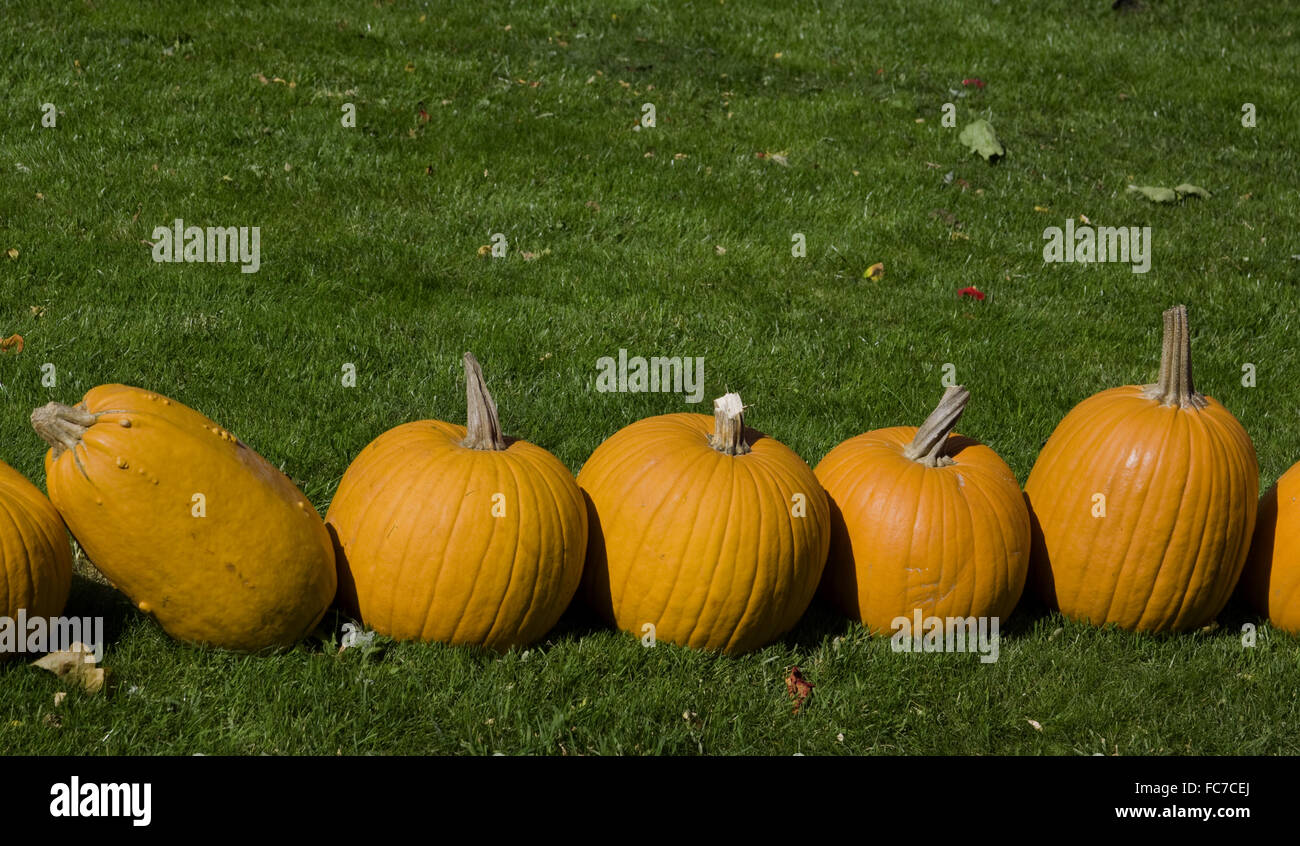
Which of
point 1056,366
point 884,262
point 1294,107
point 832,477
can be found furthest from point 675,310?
point 1294,107

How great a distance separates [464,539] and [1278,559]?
2979mm

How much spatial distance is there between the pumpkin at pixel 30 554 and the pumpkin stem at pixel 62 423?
0.87ft

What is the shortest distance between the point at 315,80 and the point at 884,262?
477cm

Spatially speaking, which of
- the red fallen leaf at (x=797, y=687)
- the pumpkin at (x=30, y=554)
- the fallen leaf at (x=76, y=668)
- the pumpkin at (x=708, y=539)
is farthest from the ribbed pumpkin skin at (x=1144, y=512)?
the pumpkin at (x=30, y=554)

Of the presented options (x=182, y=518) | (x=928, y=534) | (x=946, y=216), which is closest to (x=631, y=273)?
(x=946, y=216)

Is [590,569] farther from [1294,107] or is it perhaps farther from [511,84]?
[1294,107]

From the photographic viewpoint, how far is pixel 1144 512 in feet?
13.6

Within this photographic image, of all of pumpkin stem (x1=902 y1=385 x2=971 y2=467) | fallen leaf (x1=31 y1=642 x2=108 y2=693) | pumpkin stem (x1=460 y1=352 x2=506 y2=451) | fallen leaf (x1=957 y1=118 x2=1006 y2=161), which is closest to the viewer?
fallen leaf (x1=31 y1=642 x2=108 y2=693)

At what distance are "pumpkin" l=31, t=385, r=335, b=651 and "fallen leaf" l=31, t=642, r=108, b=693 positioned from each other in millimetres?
223

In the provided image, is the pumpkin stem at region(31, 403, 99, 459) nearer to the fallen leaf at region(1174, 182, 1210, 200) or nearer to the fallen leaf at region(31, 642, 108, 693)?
the fallen leaf at region(31, 642, 108, 693)

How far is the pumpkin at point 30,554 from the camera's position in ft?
11.7

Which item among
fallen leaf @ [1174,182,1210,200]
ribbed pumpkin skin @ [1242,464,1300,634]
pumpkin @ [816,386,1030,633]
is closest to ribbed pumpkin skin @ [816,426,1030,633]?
pumpkin @ [816,386,1030,633]

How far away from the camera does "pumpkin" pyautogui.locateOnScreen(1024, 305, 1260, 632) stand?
412 centimetres

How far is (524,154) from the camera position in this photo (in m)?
8.82
